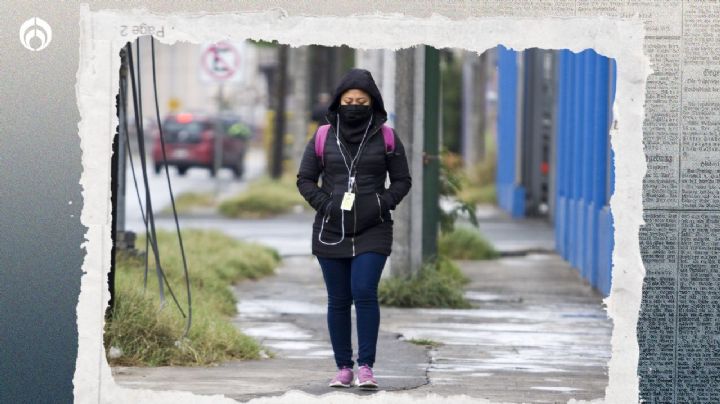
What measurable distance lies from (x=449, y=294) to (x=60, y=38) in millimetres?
6406

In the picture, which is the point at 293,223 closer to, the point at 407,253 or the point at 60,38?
the point at 407,253

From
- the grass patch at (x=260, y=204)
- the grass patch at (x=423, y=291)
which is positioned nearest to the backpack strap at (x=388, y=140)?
the grass patch at (x=423, y=291)

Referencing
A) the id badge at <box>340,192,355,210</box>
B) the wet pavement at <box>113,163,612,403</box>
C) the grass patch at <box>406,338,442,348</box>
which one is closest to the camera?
the id badge at <box>340,192,355,210</box>

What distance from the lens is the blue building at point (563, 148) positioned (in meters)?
14.8

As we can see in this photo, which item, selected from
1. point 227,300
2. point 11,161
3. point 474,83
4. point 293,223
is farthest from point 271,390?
point 474,83

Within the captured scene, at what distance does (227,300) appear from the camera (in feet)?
42.8

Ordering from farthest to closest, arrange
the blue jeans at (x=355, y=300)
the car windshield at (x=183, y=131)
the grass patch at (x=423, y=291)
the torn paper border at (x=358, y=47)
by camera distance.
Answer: the car windshield at (x=183, y=131)
the grass patch at (x=423, y=291)
the blue jeans at (x=355, y=300)
the torn paper border at (x=358, y=47)

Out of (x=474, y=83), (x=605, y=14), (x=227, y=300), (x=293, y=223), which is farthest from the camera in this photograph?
(x=474, y=83)

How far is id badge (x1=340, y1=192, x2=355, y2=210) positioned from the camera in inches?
336

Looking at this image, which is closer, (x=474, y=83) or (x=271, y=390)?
(x=271, y=390)

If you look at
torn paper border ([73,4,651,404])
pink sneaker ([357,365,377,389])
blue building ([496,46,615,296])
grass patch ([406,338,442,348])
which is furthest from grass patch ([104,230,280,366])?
blue building ([496,46,615,296])

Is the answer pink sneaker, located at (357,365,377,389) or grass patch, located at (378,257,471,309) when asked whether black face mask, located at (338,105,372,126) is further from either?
grass patch, located at (378,257,471,309)

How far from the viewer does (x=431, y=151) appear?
13992mm

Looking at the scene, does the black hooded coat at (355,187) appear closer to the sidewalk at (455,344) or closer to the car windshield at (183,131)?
the sidewalk at (455,344)
